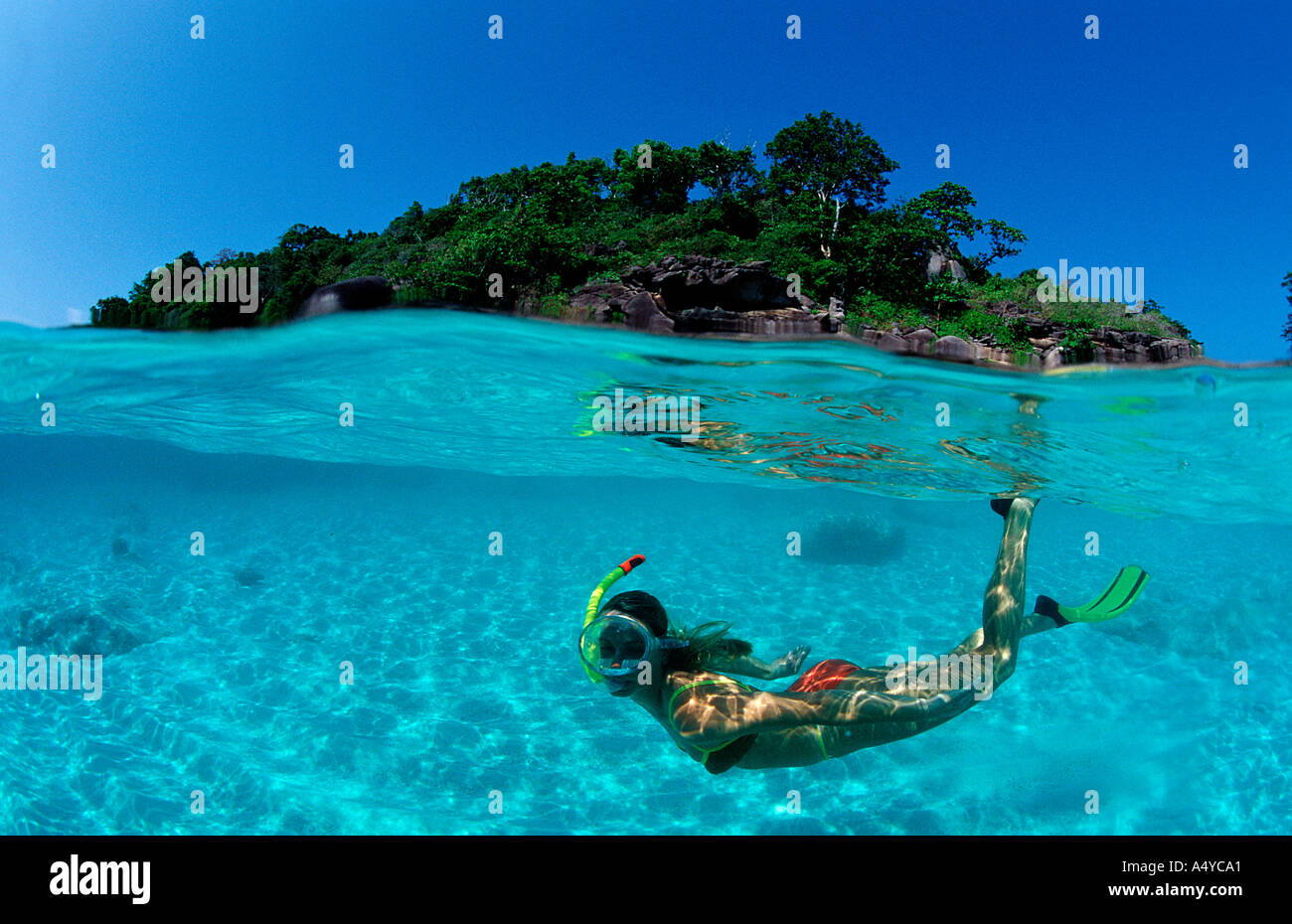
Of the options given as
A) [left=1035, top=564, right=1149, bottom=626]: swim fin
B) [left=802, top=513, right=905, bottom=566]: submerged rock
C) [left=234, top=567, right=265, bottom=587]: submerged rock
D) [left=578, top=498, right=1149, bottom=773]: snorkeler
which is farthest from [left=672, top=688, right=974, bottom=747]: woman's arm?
[left=802, top=513, right=905, bottom=566]: submerged rock

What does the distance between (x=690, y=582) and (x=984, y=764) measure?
803cm

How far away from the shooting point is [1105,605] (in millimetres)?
7375

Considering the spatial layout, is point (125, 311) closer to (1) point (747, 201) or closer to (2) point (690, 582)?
(2) point (690, 582)

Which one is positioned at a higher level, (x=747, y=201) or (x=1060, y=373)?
(x=747, y=201)

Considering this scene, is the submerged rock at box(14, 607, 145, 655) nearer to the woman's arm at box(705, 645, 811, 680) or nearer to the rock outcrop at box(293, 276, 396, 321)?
the rock outcrop at box(293, 276, 396, 321)

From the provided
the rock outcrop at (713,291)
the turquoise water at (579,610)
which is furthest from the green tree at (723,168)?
the turquoise water at (579,610)

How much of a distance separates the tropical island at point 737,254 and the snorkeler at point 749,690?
15.5m

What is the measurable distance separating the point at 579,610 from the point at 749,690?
10492 mm

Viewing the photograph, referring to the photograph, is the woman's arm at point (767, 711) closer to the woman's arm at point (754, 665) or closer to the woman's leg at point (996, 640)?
the woman's leg at point (996, 640)

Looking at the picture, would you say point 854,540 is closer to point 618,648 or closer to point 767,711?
point 767,711

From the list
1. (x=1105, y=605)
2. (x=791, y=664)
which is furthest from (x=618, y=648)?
(x=1105, y=605)

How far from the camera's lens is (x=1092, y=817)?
27.2ft

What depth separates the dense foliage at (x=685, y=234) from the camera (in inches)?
1154

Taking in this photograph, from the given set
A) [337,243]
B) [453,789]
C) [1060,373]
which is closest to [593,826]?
[453,789]
